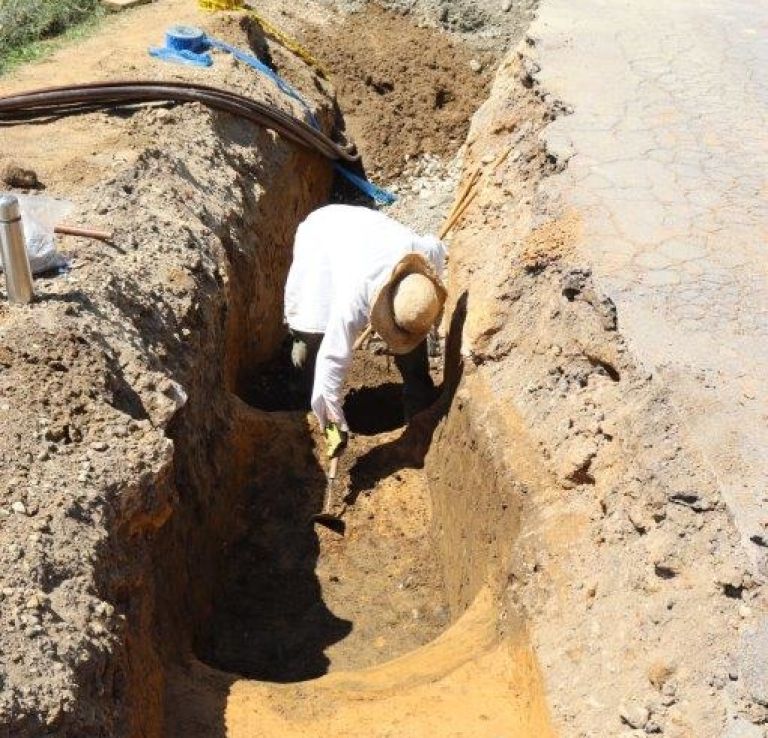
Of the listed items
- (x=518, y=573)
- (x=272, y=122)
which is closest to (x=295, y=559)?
(x=518, y=573)

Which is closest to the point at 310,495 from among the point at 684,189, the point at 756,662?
the point at 684,189

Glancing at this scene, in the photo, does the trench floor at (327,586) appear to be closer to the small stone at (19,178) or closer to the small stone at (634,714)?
the small stone at (634,714)

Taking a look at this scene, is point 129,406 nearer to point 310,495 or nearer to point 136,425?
point 136,425

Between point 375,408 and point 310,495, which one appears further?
point 375,408

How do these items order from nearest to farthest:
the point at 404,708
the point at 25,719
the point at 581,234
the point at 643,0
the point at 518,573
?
the point at 25,719
the point at 404,708
the point at 518,573
the point at 581,234
the point at 643,0

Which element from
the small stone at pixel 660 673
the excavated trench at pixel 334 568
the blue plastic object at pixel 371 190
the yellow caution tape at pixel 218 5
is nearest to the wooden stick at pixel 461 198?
the excavated trench at pixel 334 568

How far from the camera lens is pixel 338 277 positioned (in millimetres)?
5297

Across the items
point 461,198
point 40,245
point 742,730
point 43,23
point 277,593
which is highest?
point 742,730

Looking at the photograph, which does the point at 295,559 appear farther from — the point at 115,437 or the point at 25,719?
the point at 25,719

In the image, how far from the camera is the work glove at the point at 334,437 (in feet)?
17.2

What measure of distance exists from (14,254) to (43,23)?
5.97 m

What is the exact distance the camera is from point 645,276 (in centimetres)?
458

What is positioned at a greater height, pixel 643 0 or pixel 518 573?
pixel 643 0

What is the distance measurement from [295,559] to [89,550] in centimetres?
226
